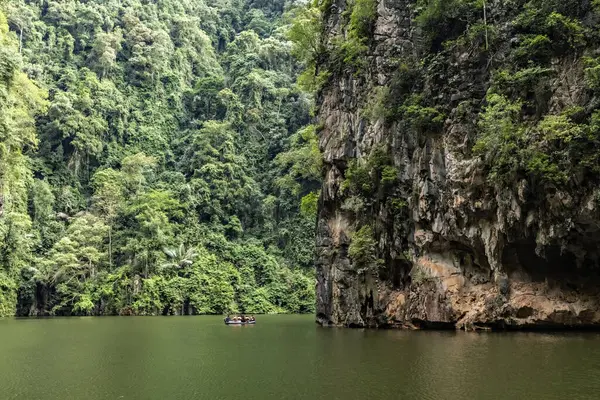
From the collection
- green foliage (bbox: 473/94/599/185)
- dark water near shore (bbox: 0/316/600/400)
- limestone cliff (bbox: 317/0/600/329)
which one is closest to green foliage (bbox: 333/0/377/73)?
limestone cliff (bbox: 317/0/600/329)

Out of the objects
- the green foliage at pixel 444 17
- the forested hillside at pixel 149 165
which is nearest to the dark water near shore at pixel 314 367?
the green foliage at pixel 444 17

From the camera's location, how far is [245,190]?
58969 mm

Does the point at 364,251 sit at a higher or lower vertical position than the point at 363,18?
lower

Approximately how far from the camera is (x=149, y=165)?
58.1 meters

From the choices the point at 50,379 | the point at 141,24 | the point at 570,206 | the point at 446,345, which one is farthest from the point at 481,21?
the point at 141,24

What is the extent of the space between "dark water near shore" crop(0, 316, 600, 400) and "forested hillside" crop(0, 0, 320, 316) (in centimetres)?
1763

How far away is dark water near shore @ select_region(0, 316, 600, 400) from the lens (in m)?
11.2

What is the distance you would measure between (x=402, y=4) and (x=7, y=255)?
3874cm

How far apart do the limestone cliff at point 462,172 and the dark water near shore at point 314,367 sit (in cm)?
308

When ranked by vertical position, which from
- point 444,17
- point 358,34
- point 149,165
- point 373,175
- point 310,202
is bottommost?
point 373,175

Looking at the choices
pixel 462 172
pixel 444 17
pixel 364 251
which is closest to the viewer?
pixel 462 172

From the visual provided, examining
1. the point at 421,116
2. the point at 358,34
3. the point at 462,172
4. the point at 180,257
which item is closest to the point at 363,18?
the point at 358,34

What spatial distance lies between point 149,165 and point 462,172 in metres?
42.1

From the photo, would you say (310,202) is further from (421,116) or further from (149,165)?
(149,165)
